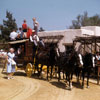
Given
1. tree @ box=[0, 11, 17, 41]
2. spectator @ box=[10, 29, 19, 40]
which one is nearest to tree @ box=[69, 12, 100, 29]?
tree @ box=[0, 11, 17, 41]

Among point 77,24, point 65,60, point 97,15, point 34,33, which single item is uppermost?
point 97,15

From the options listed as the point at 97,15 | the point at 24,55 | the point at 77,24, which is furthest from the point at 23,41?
the point at 97,15

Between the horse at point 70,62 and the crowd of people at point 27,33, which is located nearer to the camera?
the horse at point 70,62

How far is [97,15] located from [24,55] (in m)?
34.0

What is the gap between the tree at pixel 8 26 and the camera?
124 feet

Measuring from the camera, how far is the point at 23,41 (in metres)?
13.9

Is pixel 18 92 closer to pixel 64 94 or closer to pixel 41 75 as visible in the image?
pixel 64 94

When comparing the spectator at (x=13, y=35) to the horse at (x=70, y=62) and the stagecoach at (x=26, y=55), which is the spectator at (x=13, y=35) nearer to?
the stagecoach at (x=26, y=55)

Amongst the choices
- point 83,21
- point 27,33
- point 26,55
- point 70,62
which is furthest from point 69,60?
→ point 83,21

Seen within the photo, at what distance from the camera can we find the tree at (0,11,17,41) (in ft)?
124

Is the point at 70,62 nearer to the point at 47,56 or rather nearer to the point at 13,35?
the point at 47,56

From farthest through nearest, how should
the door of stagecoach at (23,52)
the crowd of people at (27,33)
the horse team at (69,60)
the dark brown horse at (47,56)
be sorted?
the door of stagecoach at (23,52) → the crowd of people at (27,33) → the dark brown horse at (47,56) → the horse team at (69,60)

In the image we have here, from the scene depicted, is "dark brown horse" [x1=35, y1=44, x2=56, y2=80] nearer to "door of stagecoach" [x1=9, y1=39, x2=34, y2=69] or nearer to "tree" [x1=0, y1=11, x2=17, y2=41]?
"door of stagecoach" [x1=9, y1=39, x2=34, y2=69]

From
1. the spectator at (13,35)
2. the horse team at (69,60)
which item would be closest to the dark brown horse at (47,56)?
the horse team at (69,60)
